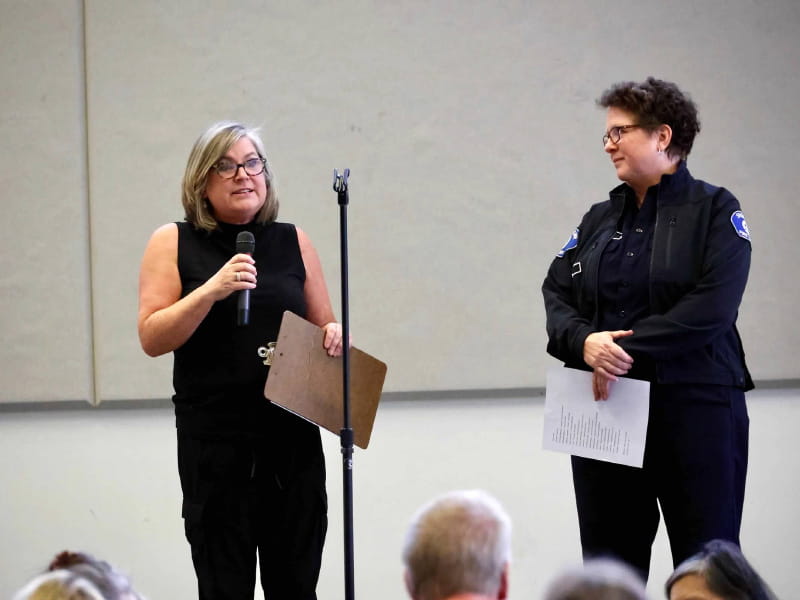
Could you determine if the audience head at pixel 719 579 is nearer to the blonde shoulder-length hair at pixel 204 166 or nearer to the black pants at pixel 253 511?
the black pants at pixel 253 511

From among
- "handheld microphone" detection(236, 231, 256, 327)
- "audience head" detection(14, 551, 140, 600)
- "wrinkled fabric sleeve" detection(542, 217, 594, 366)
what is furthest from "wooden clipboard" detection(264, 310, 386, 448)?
"audience head" detection(14, 551, 140, 600)

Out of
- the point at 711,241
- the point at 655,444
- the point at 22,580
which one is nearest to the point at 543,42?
the point at 711,241

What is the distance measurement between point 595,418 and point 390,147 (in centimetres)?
166

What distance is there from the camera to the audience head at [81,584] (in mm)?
1420

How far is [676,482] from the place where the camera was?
8.12ft

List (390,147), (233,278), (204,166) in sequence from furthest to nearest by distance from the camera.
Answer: (390,147) → (204,166) → (233,278)

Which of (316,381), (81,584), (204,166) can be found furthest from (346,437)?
(81,584)

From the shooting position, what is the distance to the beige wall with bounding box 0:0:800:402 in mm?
3641

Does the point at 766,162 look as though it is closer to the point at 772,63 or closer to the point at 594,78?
the point at 772,63

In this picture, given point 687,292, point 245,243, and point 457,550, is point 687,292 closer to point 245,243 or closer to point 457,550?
point 245,243

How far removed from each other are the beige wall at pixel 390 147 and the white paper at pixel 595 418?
50.5 inches

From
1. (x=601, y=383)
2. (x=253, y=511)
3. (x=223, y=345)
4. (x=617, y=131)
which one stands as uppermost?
(x=617, y=131)

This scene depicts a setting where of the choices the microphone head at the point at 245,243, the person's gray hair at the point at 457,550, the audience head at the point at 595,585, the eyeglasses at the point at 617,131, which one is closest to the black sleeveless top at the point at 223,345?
the microphone head at the point at 245,243

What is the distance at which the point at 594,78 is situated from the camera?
3955 mm
